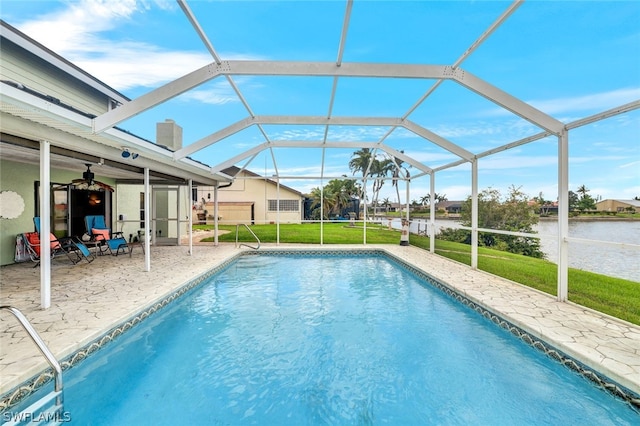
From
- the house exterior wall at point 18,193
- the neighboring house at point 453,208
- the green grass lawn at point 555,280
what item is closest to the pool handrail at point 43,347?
the house exterior wall at point 18,193

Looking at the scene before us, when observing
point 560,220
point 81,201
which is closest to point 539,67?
point 560,220

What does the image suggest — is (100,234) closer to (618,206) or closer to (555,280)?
(555,280)

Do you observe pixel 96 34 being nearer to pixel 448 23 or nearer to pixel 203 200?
pixel 448 23

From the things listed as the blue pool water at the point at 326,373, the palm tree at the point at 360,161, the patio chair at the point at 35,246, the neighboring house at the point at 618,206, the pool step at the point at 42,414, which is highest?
the palm tree at the point at 360,161

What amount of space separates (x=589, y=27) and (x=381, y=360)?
5.78 m

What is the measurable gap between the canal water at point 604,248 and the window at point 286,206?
16.6 meters

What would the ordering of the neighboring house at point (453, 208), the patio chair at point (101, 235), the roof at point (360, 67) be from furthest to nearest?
the neighboring house at point (453, 208) < the patio chair at point (101, 235) < the roof at point (360, 67)

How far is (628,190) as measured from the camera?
5086 millimetres

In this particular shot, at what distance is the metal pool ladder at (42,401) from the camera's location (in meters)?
2.30

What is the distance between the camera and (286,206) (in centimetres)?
2264

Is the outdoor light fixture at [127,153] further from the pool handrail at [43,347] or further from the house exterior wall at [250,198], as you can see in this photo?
the house exterior wall at [250,198]

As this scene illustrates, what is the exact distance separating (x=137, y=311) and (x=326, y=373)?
2791 mm

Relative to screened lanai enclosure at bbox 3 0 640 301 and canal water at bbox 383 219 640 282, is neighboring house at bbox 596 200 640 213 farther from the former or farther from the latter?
screened lanai enclosure at bbox 3 0 640 301

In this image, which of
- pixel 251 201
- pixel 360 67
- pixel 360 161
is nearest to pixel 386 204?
pixel 251 201
